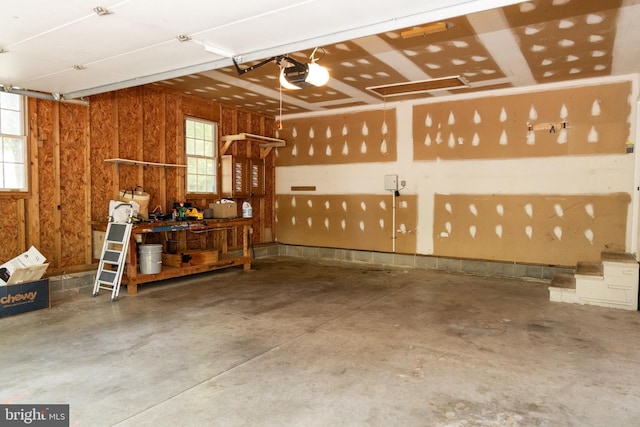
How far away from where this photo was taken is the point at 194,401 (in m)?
2.73

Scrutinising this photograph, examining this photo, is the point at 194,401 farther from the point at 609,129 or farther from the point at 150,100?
the point at 609,129

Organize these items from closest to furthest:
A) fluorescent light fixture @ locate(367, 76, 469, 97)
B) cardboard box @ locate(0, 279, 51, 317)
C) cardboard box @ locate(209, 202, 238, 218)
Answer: cardboard box @ locate(0, 279, 51, 317) → fluorescent light fixture @ locate(367, 76, 469, 97) → cardboard box @ locate(209, 202, 238, 218)

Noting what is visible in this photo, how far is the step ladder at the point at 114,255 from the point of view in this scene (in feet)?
17.6

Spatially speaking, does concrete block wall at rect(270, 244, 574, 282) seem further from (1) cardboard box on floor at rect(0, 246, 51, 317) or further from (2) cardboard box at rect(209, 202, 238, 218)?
(1) cardboard box on floor at rect(0, 246, 51, 317)

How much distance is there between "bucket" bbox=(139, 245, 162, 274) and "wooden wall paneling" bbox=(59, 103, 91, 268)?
902 millimetres

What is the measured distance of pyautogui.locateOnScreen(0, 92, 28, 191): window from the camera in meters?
5.10

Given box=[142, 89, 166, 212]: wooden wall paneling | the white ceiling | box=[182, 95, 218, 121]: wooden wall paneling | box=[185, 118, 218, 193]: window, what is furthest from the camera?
box=[185, 118, 218, 193]: window

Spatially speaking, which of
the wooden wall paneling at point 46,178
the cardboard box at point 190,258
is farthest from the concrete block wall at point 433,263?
the wooden wall paneling at point 46,178

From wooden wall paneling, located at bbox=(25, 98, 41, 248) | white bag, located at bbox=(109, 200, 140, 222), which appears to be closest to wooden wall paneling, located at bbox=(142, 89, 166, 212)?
white bag, located at bbox=(109, 200, 140, 222)

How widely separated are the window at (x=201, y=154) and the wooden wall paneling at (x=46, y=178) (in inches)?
88.2

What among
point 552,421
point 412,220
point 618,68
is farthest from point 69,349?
point 618,68

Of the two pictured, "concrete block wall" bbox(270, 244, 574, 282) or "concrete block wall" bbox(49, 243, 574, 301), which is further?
"concrete block wall" bbox(270, 244, 574, 282)

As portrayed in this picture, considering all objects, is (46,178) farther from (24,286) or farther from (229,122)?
(229,122)

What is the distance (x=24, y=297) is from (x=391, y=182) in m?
5.99
